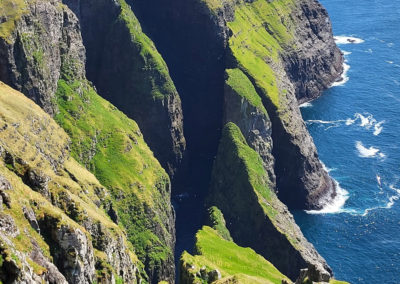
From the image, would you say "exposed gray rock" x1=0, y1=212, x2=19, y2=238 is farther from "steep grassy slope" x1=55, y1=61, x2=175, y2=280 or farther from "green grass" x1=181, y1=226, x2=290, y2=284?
"steep grassy slope" x1=55, y1=61, x2=175, y2=280

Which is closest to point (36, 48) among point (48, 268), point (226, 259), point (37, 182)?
point (226, 259)

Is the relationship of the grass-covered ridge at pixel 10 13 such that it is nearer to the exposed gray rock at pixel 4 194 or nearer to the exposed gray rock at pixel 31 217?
the exposed gray rock at pixel 4 194

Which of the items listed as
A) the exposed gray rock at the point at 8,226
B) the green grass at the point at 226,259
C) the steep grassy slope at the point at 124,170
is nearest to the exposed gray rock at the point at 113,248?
the green grass at the point at 226,259

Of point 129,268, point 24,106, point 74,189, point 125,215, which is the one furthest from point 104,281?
point 125,215

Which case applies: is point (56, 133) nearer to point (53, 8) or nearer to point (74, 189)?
point (74, 189)

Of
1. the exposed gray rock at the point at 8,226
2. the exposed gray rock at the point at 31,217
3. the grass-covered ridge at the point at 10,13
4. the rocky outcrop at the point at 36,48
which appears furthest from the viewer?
the rocky outcrop at the point at 36,48

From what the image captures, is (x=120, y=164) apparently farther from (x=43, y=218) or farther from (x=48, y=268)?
(x=48, y=268)
